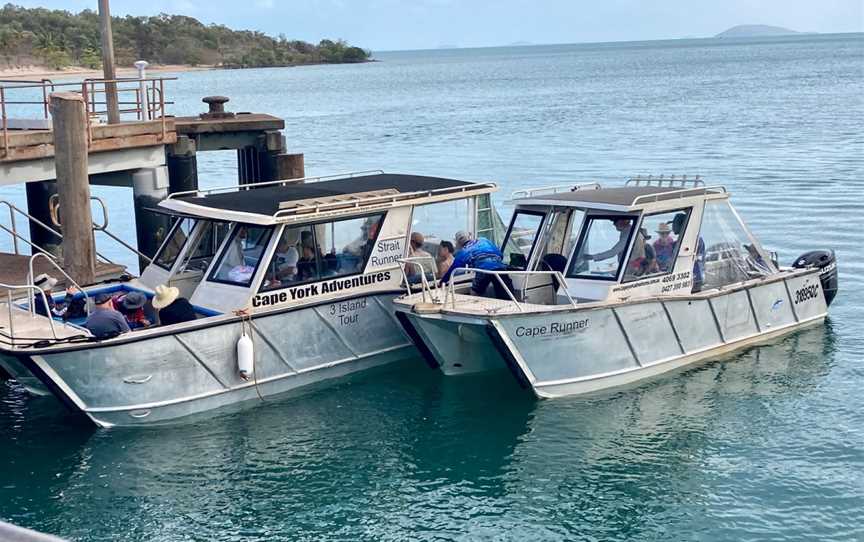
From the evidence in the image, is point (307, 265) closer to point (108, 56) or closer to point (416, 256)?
point (416, 256)

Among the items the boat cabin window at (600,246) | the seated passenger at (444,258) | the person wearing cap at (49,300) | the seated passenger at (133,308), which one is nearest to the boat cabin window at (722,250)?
the boat cabin window at (600,246)

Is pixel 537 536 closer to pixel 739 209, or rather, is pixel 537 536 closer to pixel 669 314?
pixel 669 314

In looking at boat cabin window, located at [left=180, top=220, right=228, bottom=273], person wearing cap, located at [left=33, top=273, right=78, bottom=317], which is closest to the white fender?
boat cabin window, located at [left=180, top=220, right=228, bottom=273]

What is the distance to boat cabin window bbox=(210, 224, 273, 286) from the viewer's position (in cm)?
1600

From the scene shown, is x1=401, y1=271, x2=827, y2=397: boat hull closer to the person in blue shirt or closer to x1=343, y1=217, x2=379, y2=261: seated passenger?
the person in blue shirt

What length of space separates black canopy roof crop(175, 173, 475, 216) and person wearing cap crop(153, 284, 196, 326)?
1629 mm

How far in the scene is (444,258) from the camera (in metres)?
17.9

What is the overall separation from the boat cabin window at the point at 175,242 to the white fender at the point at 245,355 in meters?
2.42

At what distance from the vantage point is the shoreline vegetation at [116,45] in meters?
110

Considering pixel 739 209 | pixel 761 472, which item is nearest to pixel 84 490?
pixel 761 472

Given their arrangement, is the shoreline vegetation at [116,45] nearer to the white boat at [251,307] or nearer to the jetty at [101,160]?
the jetty at [101,160]

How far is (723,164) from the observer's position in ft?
139

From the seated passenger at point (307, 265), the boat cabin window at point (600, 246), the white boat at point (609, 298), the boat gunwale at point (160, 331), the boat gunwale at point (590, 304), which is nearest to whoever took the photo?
the boat gunwale at point (160, 331)

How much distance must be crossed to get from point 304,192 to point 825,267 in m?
9.03
